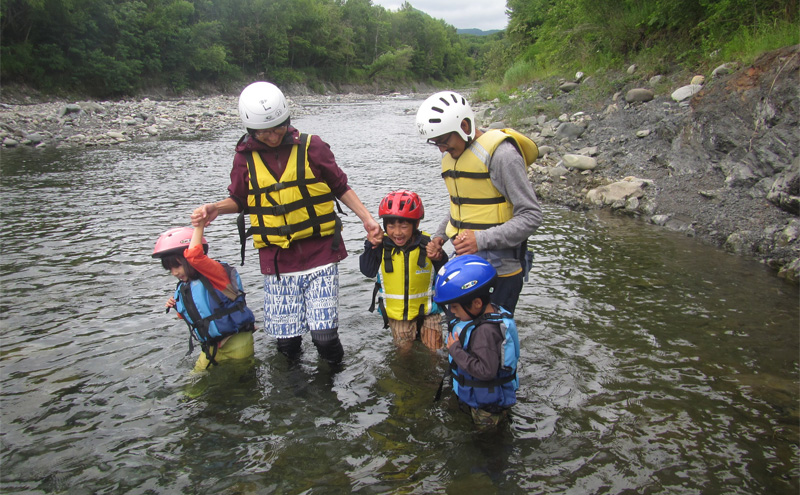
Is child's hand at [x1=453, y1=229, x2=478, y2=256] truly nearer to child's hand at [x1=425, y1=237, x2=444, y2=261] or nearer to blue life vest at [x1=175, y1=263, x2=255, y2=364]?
child's hand at [x1=425, y1=237, x2=444, y2=261]

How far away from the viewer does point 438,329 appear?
5.36 metres

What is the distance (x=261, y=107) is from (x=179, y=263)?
1673 mm

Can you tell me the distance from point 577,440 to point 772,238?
231 inches

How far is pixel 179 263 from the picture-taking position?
4.87 m

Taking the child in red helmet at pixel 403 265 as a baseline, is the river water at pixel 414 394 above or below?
below

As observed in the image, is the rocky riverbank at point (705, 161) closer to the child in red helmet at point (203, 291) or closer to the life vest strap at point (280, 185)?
the life vest strap at point (280, 185)

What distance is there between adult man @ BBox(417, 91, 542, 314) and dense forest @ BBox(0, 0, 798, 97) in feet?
30.8

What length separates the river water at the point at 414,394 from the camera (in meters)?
3.85

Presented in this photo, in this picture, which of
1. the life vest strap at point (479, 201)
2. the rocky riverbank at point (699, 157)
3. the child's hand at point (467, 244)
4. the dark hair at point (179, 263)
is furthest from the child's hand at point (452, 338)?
the rocky riverbank at point (699, 157)

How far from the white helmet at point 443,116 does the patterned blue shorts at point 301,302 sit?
1572 millimetres

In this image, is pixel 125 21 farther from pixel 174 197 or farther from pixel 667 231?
pixel 667 231

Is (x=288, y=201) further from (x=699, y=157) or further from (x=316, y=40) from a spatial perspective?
(x=316, y=40)

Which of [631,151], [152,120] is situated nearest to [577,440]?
[631,151]

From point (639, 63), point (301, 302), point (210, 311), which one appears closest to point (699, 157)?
point (639, 63)
